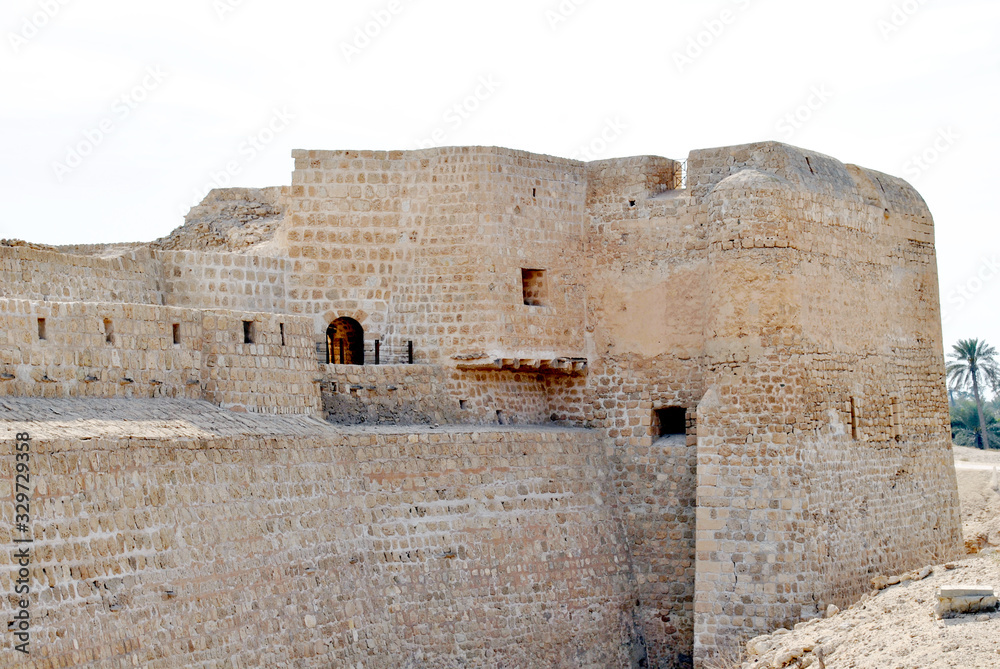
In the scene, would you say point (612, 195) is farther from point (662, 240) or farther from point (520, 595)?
point (520, 595)

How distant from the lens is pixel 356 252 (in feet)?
59.0

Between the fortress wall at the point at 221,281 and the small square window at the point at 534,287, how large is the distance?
130 inches

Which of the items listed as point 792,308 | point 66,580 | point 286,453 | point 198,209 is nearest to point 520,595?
point 286,453

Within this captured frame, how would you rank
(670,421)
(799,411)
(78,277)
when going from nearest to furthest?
1. (78,277)
2. (799,411)
3. (670,421)

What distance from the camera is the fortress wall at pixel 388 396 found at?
53.4 feet

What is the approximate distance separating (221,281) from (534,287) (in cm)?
430

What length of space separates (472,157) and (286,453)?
5.74 metres

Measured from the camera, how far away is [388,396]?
55.2ft

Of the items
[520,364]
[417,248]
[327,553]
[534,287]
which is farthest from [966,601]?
[417,248]

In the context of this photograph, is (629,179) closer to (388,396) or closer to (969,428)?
(388,396)

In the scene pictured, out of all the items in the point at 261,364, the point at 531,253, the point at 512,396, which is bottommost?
the point at 512,396

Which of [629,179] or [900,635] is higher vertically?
[629,179]

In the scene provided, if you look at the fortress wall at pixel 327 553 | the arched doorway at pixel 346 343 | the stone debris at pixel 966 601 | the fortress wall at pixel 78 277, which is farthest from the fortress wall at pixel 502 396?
the stone debris at pixel 966 601

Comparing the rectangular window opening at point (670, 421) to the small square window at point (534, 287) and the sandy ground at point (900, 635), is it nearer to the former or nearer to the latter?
the small square window at point (534, 287)
